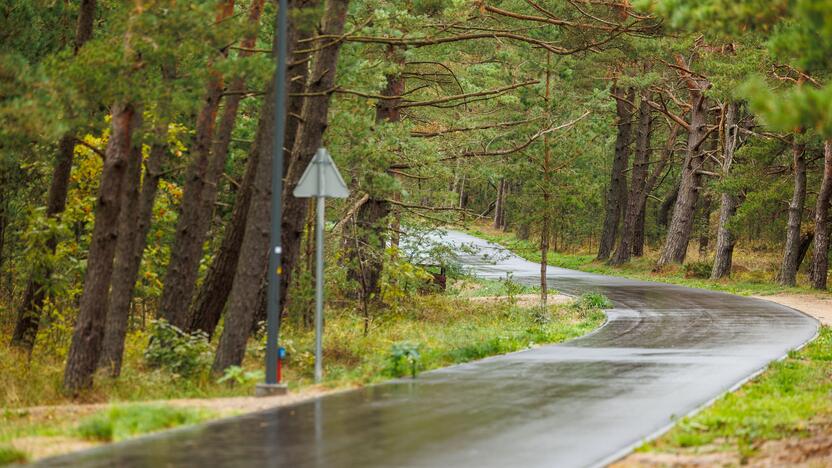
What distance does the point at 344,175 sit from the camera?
1066 inches

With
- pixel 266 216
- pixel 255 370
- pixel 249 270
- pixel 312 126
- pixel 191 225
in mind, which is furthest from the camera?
pixel 191 225

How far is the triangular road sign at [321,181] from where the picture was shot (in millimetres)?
15688

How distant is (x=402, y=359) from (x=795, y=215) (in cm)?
2895

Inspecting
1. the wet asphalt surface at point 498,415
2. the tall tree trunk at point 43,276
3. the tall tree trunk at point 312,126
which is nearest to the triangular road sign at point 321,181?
the wet asphalt surface at point 498,415

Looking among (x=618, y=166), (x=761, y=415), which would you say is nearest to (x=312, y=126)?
(x=761, y=415)

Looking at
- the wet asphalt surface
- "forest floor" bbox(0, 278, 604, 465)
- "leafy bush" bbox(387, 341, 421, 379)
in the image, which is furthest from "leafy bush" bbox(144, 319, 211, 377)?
the wet asphalt surface

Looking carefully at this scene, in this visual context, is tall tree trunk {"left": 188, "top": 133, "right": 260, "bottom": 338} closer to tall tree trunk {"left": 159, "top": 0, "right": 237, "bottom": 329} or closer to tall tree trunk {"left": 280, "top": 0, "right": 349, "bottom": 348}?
tall tree trunk {"left": 159, "top": 0, "right": 237, "bottom": 329}

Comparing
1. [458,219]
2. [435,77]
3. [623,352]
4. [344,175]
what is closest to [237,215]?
[344,175]

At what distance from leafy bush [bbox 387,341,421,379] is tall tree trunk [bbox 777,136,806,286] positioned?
89.9ft

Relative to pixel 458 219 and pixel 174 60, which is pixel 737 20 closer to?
pixel 174 60

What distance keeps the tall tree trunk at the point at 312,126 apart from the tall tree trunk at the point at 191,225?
1.59m

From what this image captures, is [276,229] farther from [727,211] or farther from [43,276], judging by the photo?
[727,211]

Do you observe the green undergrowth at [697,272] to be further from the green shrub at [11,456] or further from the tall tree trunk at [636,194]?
the green shrub at [11,456]

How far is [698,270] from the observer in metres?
49.2
